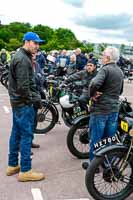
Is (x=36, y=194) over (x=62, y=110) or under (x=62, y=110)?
under

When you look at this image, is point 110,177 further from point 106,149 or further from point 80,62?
point 80,62

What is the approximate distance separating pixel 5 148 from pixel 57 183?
177 centimetres

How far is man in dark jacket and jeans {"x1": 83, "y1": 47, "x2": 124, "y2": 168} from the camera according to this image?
189 inches

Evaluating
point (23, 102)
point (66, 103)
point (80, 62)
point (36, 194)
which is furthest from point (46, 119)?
point (80, 62)

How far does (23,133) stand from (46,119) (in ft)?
8.91

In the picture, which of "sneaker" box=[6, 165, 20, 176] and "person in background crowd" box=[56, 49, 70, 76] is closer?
"sneaker" box=[6, 165, 20, 176]

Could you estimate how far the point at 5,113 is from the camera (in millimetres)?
10062

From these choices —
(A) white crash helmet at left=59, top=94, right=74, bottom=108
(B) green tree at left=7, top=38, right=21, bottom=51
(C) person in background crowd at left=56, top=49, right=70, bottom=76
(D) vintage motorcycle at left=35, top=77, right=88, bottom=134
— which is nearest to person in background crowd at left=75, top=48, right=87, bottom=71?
(C) person in background crowd at left=56, top=49, right=70, bottom=76

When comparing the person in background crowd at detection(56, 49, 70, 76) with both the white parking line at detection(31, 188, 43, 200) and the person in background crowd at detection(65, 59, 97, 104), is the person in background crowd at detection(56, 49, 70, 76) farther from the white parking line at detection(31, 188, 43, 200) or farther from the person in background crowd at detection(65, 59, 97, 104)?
the white parking line at detection(31, 188, 43, 200)

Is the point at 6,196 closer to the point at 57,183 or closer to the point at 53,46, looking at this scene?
the point at 57,183

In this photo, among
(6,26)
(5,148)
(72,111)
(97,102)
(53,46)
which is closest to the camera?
(97,102)

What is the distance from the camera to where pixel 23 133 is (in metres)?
5.03

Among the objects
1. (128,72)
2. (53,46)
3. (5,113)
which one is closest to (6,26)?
(53,46)

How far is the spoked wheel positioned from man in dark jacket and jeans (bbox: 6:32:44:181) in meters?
1.00
